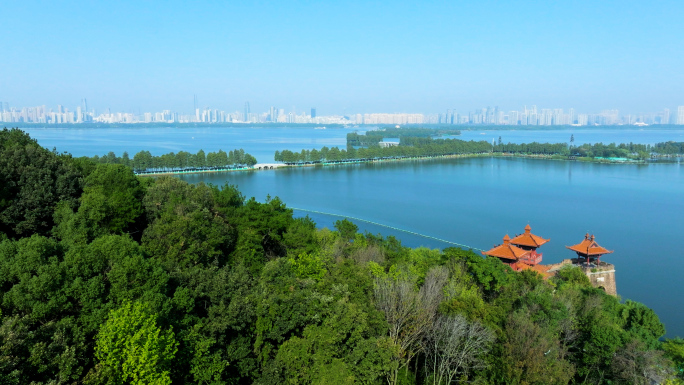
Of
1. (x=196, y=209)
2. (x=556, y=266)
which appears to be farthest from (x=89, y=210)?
(x=556, y=266)

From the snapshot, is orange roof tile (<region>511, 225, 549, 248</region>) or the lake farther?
the lake

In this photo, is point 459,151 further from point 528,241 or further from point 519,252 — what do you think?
point 519,252

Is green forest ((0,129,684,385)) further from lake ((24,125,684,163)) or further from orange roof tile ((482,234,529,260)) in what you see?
lake ((24,125,684,163))

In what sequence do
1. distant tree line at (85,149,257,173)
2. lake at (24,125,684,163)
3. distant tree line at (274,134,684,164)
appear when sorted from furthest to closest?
lake at (24,125,684,163) → distant tree line at (274,134,684,164) → distant tree line at (85,149,257,173)

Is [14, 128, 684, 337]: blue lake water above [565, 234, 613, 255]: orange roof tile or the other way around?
the other way around

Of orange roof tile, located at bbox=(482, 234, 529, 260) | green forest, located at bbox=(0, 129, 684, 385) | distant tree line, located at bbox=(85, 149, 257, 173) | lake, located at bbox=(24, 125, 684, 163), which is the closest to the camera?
green forest, located at bbox=(0, 129, 684, 385)

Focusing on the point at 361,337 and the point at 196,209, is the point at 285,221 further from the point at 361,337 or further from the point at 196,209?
the point at 361,337

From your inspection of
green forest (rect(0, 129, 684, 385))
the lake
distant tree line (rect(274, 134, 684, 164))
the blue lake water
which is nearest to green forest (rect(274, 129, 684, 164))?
distant tree line (rect(274, 134, 684, 164))

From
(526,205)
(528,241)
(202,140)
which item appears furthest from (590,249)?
(202,140)
